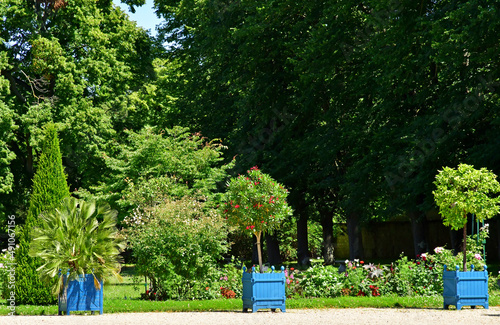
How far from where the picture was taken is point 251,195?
15219mm

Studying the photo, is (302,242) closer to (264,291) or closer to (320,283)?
(320,283)

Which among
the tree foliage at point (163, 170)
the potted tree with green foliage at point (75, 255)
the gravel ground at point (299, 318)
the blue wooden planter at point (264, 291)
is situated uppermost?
the tree foliage at point (163, 170)

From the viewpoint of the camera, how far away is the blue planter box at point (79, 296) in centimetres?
1295

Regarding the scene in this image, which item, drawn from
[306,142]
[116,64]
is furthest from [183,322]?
[116,64]

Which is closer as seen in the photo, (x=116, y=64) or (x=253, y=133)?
(x=253, y=133)

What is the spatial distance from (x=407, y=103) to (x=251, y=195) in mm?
9957

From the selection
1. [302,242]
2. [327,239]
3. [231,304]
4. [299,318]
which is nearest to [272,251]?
[302,242]

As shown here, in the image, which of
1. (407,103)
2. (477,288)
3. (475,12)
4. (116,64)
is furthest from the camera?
(116,64)

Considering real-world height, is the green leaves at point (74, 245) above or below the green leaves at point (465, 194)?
below

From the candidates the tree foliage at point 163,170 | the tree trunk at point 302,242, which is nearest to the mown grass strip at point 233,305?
the tree foliage at point 163,170

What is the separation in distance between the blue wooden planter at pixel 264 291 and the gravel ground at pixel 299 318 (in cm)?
20

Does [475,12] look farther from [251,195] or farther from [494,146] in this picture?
[251,195]

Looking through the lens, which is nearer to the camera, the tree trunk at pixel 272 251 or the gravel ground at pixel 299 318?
the gravel ground at pixel 299 318

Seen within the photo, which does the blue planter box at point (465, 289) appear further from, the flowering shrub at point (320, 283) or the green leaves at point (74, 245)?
the green leaves at point (74, 245)
